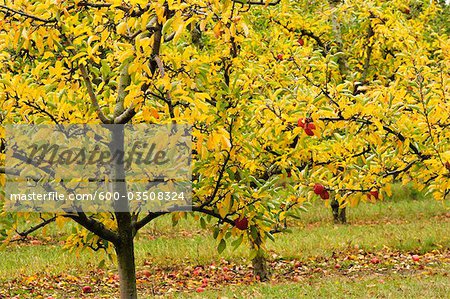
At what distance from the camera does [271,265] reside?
10820 mm

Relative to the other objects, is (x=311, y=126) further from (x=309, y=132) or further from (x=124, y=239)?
(x=124, y=239)

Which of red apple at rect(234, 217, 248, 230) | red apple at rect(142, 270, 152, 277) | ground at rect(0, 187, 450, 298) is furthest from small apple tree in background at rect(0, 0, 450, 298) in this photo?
red apple at rect(142, 270, 152, 277)

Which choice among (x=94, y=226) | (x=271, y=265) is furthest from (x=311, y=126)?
(x=271, y=265)

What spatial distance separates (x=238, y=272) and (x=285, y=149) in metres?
3.91

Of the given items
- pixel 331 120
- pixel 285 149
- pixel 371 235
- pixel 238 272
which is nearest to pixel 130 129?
pixel 331 120


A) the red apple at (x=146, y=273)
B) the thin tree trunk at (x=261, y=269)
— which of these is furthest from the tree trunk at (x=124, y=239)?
the red apple at (x=146, y=273)

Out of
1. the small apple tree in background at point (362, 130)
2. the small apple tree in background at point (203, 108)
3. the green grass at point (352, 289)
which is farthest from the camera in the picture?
the green grass at point (352, 289)

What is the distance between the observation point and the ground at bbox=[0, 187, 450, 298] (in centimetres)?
792

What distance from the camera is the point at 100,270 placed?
34.5 ft

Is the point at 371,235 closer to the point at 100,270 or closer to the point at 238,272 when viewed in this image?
the point at 238,272

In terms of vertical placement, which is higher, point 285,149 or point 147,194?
point 285,149

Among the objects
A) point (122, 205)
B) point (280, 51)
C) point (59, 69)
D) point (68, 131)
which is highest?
point (280, 51)

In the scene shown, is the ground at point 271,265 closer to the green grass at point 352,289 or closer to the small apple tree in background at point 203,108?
the green grass at point 352,289

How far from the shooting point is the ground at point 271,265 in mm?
7922
